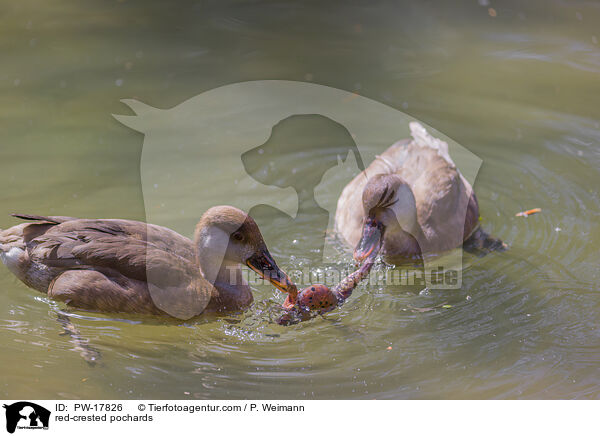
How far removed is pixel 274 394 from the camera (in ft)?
13.8

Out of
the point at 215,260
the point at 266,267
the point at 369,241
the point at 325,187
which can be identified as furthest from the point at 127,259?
the point at 325,187

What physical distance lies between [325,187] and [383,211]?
3.59ft

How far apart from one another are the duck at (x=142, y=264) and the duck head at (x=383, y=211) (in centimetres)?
106

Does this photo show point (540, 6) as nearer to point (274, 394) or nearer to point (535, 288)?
point (535, 288)

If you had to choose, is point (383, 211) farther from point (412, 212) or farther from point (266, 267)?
point (266, 267)

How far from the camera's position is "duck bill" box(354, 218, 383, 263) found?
5566mm

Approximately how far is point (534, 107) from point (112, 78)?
4773mm

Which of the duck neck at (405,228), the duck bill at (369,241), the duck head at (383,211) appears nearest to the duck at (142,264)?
the duck bill at (369,241)

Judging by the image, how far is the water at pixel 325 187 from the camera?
4.43 metres

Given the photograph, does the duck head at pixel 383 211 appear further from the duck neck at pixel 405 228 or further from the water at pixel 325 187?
the water at pixel 325 187

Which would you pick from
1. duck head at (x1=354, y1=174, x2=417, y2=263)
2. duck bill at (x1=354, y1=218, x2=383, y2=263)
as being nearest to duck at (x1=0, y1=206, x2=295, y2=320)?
duck bill at (x1=354, y1=218, x2=383, y2=263)
